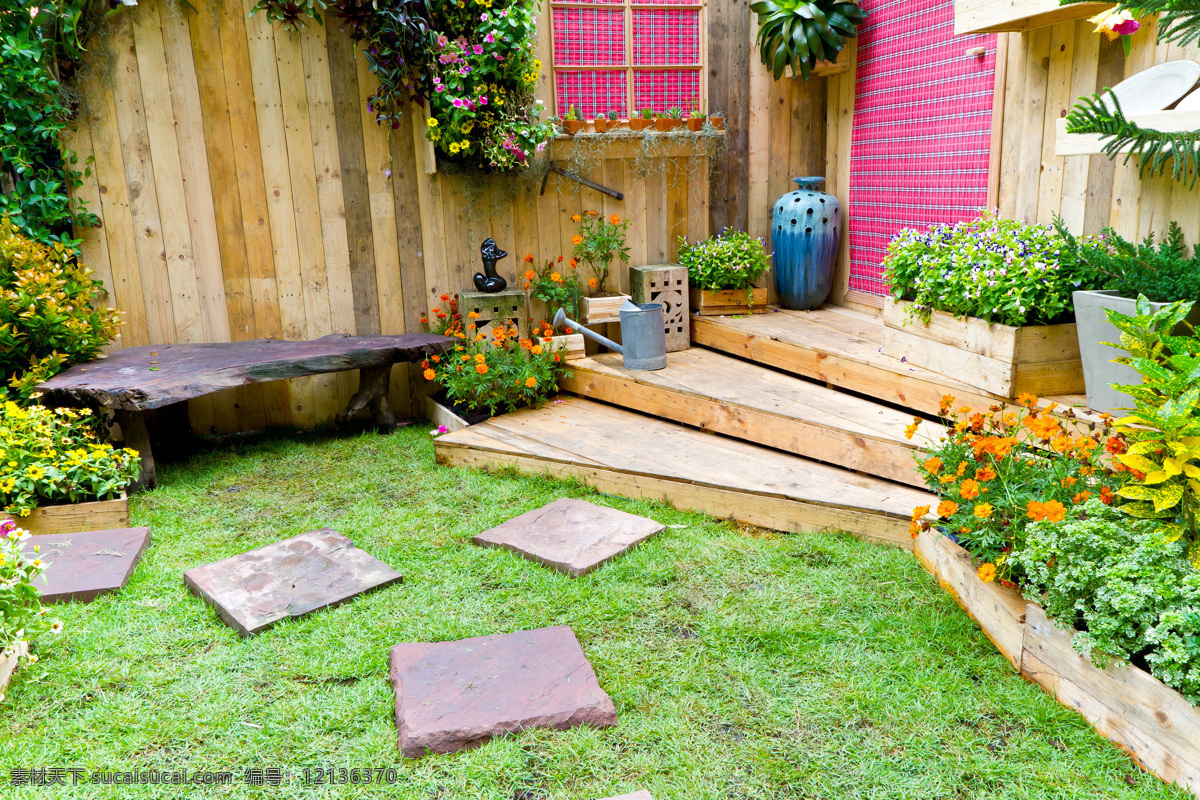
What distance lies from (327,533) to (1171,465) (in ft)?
7.59

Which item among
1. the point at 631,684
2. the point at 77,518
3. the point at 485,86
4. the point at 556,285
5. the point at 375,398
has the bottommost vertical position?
the point at 631,684

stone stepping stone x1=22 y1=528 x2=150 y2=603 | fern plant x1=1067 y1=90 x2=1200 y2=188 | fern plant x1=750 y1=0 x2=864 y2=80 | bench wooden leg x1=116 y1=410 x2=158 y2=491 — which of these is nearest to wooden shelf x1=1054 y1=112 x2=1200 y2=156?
fern plant x1=1067 y1=90 x2=1200 y2=188

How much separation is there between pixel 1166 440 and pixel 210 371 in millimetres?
3150

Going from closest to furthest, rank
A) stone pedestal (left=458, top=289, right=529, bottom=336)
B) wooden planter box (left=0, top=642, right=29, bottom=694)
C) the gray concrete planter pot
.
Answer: wooden planter box (left=0, top=642, right=29, bottom=694)
the gray concrete planter pot
stone pedestal (left=458, top=289, right=529, bottom=336)

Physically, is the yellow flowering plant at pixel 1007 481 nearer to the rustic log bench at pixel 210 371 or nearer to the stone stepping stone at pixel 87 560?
the stone stepping stone at pixel 87 560

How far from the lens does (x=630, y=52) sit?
4.23 metres

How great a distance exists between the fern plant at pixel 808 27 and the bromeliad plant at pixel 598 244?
1215mm

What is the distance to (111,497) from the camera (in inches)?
112

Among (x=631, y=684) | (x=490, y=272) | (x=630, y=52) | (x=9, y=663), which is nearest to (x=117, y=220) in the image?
(x=490, y=272)

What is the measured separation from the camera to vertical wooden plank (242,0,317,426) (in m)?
3.77

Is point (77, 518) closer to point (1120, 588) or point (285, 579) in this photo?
point (285, 579)

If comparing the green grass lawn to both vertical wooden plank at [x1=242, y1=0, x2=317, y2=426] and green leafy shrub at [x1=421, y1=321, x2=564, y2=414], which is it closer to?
green leafy shrub at [x1=421, y1=321, x2=564, y2=414]

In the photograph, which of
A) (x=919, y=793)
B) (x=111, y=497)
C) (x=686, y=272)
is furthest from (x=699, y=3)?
(x=919, y=793)

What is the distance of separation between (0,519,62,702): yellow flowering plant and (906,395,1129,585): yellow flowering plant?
7.12ft
